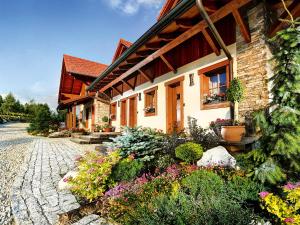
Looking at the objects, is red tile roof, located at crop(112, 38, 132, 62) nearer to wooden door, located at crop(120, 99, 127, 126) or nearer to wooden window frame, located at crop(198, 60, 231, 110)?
wooden door, located at crop(120, 99, 127, 126)

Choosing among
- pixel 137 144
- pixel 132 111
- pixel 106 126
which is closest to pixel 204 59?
pixel 137 144

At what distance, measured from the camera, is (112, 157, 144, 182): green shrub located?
12.4ft

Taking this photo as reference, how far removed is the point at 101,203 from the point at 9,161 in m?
4.93

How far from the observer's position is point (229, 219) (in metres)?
2.14

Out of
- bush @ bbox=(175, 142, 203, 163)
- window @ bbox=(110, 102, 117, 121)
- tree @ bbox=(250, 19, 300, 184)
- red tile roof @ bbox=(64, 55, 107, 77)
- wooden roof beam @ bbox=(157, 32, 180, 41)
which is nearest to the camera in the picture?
tree @ bbox=(250, 19, 300, 184)

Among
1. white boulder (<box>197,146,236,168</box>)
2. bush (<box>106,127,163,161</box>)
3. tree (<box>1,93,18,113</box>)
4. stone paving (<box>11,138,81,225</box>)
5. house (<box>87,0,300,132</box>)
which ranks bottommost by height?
stone paving (<box>11,138,81,225</box>)

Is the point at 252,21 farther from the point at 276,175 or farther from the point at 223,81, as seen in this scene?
the point at 276,175

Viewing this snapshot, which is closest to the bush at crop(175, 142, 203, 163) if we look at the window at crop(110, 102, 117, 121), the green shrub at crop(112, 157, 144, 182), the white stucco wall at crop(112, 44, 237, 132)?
the green shrub at crop(112, 157, 144, 182)

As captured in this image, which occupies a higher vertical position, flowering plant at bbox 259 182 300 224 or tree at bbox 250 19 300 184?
tree at bbox 250 19 300 184

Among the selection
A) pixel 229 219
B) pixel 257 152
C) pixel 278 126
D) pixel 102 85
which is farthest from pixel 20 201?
pixel 102 85

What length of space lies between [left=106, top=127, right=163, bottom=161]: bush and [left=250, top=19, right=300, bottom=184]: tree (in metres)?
2.32

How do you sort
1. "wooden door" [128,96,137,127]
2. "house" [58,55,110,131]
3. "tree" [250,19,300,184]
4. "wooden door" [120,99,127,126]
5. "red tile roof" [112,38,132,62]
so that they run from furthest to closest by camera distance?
1. "house" [58,55,110,131]
2. "wooden door" [120,99,127,126]
3. "red tile roof" [112,38,132,62]
4. "wooden door" [128,96,137,127]
5. "tree" [250,19,300,184]

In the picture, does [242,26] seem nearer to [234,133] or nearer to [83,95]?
[234,133]

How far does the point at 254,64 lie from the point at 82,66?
15.7 metres
